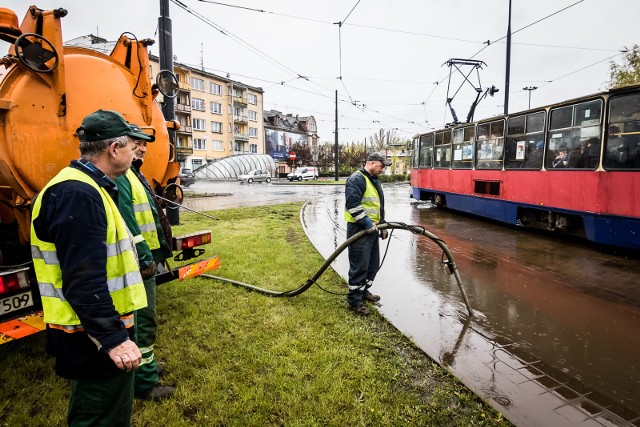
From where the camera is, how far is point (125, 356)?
1768 millimetres

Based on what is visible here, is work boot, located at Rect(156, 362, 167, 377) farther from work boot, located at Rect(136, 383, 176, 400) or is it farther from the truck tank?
the truck tank

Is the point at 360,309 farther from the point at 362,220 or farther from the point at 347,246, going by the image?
the point at 362,220

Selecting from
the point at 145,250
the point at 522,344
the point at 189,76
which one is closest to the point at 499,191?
the point at 522,344

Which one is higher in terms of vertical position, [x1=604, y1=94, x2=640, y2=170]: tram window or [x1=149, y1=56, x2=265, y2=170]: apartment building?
[x1=149, y1=56, x2=265, y2=170]: apartment building

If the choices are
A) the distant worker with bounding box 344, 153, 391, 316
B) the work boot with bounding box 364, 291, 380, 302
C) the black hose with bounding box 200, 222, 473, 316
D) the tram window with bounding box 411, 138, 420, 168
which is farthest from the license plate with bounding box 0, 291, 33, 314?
the tram window with bounding box 411, 138, 420, 168

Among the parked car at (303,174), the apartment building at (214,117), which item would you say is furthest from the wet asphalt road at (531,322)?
the apartment building at (214,117)

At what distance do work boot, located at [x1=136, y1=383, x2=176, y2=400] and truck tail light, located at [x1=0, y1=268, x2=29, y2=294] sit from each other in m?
1.20

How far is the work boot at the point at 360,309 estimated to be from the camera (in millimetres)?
4582

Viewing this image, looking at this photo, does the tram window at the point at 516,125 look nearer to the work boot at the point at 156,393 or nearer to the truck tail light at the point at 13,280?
the work boot at the point at 156,393

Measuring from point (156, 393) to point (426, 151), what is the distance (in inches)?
586

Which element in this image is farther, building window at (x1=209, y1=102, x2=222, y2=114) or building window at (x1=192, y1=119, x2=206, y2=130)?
building window at (x1=209, y1=102, x2=222, y2=114)

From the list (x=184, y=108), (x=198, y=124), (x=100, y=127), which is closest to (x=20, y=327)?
(x=100, y=127)

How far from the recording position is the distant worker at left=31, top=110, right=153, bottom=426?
167 centimetres

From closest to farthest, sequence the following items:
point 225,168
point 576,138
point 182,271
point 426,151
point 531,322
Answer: point 182,271 < point 531,322 < point 576,138 < point 426,151 < point 225,168
